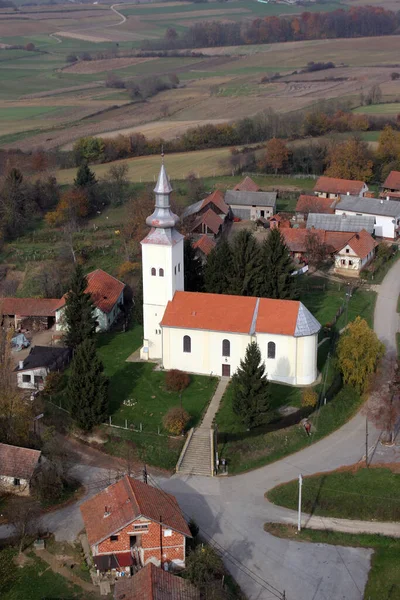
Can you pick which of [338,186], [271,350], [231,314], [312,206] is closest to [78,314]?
[231,314]

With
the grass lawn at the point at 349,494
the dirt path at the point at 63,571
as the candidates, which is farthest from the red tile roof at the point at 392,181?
the dirt path at the point at 63,571

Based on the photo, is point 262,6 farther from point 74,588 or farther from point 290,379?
point 74,588

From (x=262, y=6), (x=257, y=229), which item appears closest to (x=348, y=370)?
(x=257, y=229)

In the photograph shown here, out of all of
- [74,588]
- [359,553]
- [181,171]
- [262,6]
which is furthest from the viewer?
[262,6]

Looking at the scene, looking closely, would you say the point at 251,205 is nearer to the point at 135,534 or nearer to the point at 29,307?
the point at 29,307

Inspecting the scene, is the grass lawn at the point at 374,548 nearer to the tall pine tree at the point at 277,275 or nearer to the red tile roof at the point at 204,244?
the tall pine tree at the point at 277,275

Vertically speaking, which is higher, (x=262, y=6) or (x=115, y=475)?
(x=262, y=6)
